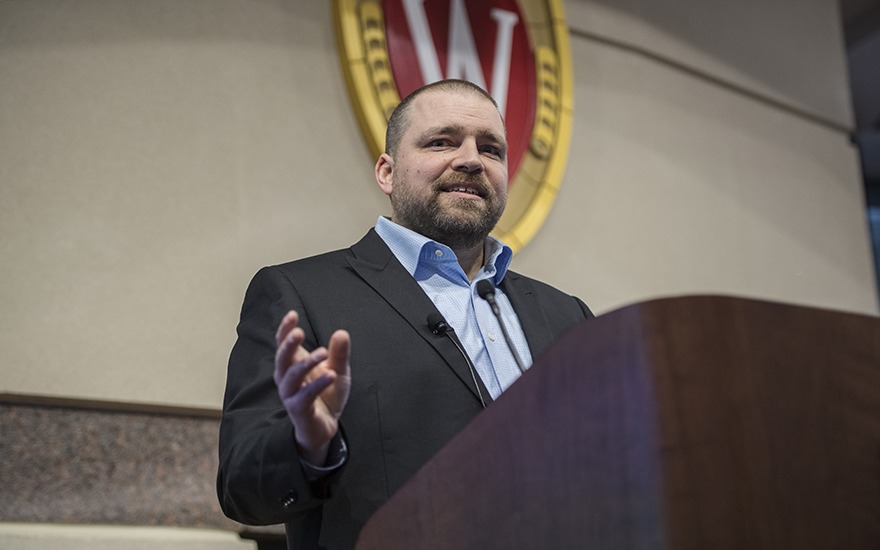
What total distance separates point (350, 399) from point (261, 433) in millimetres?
218

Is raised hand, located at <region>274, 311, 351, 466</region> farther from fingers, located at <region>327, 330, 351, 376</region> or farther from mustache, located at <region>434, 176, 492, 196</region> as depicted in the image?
mustache, located at <region>434, 176, 492, 196</region>

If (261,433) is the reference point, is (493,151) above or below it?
above

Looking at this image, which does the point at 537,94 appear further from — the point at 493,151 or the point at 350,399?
the point at 350,399

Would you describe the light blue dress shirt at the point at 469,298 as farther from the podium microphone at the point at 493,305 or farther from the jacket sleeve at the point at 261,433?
the jacket sleeve at the point at 261,433

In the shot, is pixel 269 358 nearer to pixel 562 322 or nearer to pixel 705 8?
pixel 562 322

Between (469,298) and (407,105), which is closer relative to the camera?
(469,298)

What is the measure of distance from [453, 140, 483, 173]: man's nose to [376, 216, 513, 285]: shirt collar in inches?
6.1

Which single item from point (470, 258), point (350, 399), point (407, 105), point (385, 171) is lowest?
point (350, 399)

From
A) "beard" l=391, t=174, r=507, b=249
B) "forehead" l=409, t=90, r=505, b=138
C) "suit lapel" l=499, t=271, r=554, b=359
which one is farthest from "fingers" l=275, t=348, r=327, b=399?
"forehead" l=409, t=90, r=505, b=138

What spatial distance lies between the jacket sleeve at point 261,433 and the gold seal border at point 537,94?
5.10ft

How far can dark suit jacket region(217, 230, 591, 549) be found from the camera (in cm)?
141

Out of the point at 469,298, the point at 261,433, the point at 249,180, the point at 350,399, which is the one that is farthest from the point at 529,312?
the point at 249,180

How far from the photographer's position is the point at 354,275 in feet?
6.11

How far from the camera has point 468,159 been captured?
202 cm
